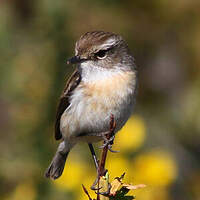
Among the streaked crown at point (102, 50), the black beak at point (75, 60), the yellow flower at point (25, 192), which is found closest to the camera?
the black beak at point (75, 60)

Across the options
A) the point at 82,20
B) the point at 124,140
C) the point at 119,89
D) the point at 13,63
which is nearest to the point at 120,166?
the point at 124,140

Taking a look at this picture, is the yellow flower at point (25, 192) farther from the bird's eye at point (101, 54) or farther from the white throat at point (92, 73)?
the bird's eye at point (101, 54)

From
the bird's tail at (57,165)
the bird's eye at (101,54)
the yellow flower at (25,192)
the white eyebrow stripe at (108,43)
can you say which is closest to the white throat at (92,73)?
the bird's eye at (101,54)

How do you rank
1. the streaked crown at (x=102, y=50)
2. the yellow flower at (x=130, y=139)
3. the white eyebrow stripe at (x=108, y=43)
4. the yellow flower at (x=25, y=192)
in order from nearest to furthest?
the streaked crown at (x=102, y=50) → the white eyebrow stripe at (x=108, y=43) → the yellow flower at (x=25, y=192) → the yellow flower at (x=130, y=139)

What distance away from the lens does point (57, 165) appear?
221 inches

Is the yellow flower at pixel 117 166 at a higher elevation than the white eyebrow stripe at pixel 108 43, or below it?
below

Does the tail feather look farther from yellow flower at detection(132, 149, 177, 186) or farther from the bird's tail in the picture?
yellow flower at detection(132, 149, 177, 186)

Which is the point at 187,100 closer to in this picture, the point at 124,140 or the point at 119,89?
the point at 124,140

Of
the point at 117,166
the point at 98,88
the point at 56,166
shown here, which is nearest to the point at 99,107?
the point at 98,88

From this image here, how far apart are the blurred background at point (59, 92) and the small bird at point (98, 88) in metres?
0.95

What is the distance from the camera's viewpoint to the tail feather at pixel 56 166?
18.0 ft

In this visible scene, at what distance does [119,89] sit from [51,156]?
181 cm

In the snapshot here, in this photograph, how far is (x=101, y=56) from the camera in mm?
4906

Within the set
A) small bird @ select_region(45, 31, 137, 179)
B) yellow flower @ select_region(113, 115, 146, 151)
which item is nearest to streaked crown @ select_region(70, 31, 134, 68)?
small bird @ select_region(45, 31, 137, 179)
